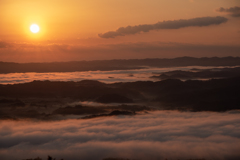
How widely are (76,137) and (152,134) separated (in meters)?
24.8

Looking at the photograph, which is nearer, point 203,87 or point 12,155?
point 12,155

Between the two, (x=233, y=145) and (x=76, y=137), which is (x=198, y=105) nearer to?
(x=233, y=145)

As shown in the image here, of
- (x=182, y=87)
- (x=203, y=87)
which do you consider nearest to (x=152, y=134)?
(x=182, y=87)

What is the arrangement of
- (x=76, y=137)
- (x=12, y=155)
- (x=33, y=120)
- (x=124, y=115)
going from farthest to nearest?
(x=124, y=115) → (x=33, y=120) → (x=76, y=137) → (x=12, y=155)

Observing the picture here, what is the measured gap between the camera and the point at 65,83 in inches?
7835

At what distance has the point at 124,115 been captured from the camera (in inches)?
4776

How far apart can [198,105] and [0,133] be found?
91154mm

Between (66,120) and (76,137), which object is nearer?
(76,137)

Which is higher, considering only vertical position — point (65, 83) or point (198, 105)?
point (65, 83)

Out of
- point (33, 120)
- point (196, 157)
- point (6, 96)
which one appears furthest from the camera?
point (6, 96)

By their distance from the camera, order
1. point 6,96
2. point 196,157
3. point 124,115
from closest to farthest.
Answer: point 196,157
point 124,115
point 6,96

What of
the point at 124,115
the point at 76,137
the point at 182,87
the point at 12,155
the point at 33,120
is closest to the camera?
the point at 12,155

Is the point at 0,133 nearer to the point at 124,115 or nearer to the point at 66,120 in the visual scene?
the point at 66,120

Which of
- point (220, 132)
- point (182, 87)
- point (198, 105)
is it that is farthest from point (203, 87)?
point (220, 132)
